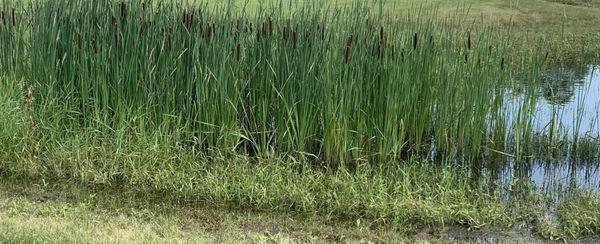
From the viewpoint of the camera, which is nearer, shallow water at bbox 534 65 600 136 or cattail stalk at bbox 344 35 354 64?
cattail stalk at bbox 344 35 354 64

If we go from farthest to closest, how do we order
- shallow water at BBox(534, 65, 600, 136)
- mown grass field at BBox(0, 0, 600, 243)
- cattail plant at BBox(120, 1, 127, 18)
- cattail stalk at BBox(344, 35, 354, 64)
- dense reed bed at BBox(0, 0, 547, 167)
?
shallow water at BBox(534, 65, 600, 136), cattail plant at BBox(120, 1, 127, 18), dense reed bed at BBox(0, 0, 547, 167), cattail stalk at BBox(344, 35, 354, 64), mown grass field at BBox(0, 0, 600, 243)

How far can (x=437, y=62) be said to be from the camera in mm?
5465

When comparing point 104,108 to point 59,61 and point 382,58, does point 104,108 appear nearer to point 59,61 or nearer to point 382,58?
point 59,61

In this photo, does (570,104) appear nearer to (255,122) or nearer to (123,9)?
(255,122)

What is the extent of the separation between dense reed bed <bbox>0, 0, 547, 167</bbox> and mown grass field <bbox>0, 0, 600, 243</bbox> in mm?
16

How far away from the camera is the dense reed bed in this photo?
513 cm

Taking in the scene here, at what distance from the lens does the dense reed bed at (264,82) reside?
202 inches

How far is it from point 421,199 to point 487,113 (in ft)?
4.22

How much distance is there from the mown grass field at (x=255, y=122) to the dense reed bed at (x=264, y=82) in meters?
0.02

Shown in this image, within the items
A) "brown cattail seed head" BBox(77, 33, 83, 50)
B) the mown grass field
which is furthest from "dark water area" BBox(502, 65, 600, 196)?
"brown cattail seed head" BBox(77, 33, 83, 50)

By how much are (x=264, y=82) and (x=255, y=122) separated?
338mm

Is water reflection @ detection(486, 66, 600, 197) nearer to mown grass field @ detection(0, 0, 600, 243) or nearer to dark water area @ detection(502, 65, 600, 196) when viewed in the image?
dark water area @ detection(502, 65, 600, 196)

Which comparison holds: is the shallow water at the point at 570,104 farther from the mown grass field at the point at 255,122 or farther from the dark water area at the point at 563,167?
the mown grass field at the point at 255,122

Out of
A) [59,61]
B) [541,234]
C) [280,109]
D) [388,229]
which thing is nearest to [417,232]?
[388,229]
